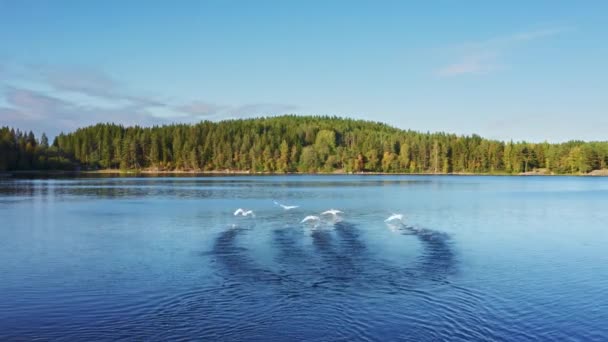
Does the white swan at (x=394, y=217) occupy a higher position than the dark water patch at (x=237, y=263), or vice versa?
the white swan at (x=394, y=217)

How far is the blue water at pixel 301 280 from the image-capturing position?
45.1ft

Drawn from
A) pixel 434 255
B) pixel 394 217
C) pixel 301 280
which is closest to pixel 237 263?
pixel 301 280

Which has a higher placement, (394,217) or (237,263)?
(394,217)

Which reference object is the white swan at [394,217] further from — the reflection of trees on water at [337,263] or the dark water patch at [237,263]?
the dark water patch at [237,263]

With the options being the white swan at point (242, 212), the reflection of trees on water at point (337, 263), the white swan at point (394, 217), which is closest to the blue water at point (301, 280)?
the reflection of trees on water at point (337, 263)

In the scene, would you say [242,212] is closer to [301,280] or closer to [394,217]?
[394,217]

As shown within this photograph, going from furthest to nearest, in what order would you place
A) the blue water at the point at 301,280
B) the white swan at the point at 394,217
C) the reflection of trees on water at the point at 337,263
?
the white swan at the point at 394,217
the reflection of trees on water at the point at 337,263
the blue water at the point at 301,280

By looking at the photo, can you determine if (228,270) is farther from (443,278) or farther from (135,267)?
(443,278)

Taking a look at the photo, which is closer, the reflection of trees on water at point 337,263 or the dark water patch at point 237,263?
the reflection of trees on water at point 337,263

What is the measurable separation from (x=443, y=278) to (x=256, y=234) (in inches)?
508

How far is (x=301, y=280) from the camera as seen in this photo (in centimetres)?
1883

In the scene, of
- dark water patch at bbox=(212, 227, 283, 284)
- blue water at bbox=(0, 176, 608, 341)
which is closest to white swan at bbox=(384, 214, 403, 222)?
blue water at bbox=(0, 176, 608, 341)

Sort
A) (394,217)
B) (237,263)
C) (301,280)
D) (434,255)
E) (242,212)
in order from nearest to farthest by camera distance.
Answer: (301,280) < (237,263) < (434,255) < (394,217) < (242,212)

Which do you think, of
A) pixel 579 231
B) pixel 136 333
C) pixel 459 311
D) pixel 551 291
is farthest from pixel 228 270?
pixel 579 231
